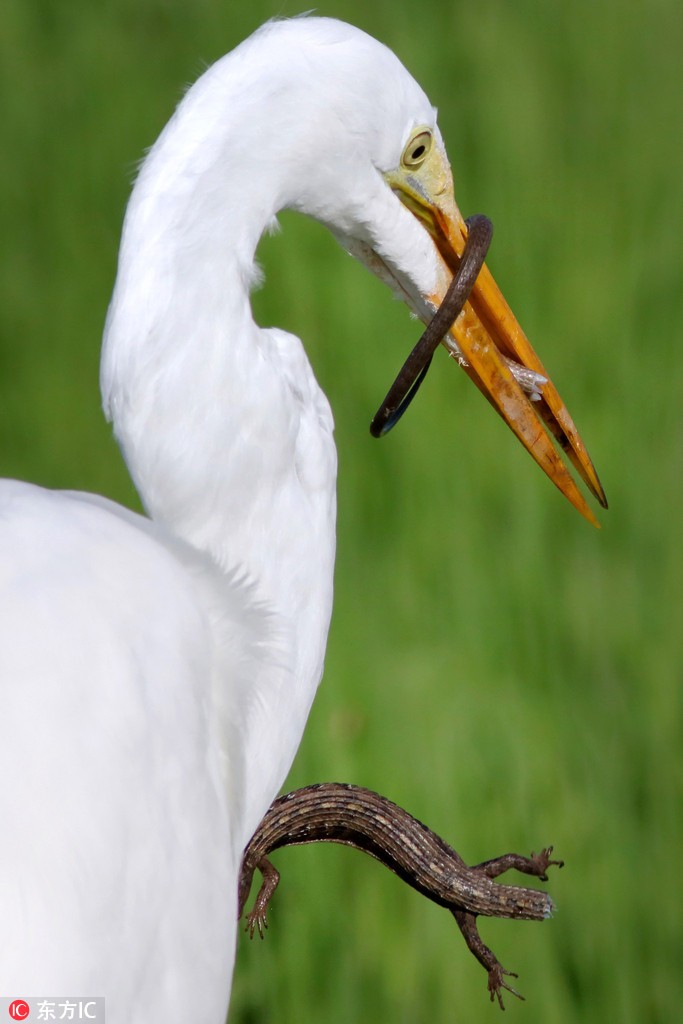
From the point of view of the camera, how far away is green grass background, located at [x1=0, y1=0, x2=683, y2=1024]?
1.34 meters

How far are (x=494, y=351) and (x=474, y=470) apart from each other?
0.63 metres

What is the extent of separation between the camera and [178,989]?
0.66 metres

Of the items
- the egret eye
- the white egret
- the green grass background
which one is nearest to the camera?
the white egret

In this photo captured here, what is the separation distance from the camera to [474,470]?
1.48m

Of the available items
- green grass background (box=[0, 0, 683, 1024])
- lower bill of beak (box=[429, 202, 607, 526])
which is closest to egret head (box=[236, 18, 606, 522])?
lower bill of beak (box=[429, 202, 607, 526])

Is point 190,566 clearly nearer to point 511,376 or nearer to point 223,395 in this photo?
point 223,395

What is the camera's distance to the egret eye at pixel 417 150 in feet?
2.38

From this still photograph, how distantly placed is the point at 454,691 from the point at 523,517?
243mm

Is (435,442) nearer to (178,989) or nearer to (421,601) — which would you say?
(421,601)

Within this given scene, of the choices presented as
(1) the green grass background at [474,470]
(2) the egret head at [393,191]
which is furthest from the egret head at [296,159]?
(1) the green grass background at [474,470]

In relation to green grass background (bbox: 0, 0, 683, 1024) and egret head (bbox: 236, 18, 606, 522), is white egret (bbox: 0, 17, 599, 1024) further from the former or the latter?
green grass background (bbox: 0, 0, 683, 1024)

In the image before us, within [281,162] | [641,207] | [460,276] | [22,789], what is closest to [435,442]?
[641,207]

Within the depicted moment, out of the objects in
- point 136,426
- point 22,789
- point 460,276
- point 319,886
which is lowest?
point 319,886

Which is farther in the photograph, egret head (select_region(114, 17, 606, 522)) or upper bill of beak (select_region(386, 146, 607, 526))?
upper bill of beak (select_region(386, 146, 607, 526))
